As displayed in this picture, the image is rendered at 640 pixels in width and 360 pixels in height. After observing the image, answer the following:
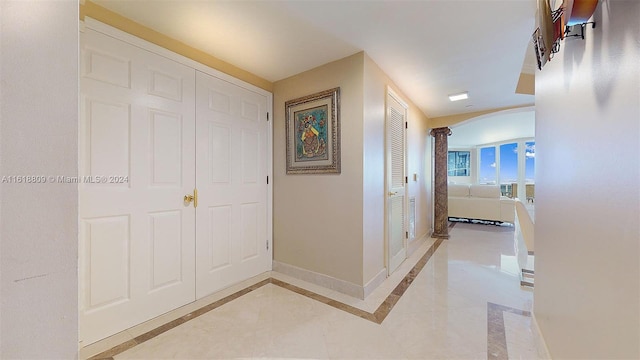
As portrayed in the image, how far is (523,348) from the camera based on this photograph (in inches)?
61.2

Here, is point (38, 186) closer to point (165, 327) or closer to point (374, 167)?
point (165, 327)

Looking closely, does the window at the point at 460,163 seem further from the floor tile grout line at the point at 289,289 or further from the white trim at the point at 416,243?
the floor tile grout line at the point at 289,289

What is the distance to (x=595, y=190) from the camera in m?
0.86

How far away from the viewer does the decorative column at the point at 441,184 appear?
4574mm

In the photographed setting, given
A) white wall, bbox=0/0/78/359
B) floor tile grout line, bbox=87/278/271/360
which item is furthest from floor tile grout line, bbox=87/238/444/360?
white wall, bbox=0/0/78/359

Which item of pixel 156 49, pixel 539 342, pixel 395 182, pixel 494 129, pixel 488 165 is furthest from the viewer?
pixel 488 165

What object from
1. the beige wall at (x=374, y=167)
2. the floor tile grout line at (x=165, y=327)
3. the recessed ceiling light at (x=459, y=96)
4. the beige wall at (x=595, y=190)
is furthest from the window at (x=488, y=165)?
the floor tile grout line at (x=165, y=327)

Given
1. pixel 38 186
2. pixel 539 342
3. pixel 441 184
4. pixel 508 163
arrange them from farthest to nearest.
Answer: pixel 508 163, pixel 441 184, pixel 539 342, pixel 38 186

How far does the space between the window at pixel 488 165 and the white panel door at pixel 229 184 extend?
8.39 metres

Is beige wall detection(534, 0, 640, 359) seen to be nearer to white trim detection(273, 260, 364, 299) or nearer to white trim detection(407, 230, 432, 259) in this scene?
white trim detection(273, 260, 364, 299)

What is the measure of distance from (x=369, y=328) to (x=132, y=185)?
2.02 meters

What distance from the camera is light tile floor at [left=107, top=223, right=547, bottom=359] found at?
1.54m

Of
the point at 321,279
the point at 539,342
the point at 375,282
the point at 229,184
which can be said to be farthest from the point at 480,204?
the point at 229,184

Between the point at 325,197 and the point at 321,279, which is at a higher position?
the point at 325,197
